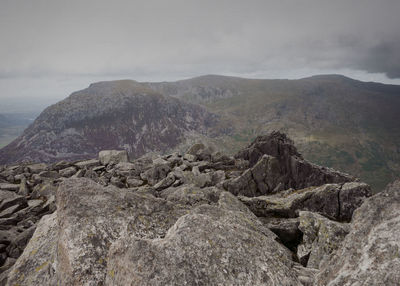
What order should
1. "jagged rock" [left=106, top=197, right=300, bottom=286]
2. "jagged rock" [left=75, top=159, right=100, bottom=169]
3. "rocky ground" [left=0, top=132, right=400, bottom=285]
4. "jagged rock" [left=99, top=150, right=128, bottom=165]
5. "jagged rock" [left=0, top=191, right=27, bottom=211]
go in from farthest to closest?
"jagged rock" [left=99, top=150, right=128, bottom=165]
"jagged rock" [left=75, top=159, right=100, bottom=169]
"jagged rock" [left=0, top=191, right=27, bottom=211]
"rocky ground" [left=0, top=132, right=400, bottom=285]
"jagged rock" [left=106, top=197, right=300, bottom=286]

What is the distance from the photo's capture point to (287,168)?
35.5 m

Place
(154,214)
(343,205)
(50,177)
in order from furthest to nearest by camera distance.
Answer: (50,177) → (343,205) → (154,214)

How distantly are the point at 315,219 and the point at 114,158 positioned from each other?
150ft

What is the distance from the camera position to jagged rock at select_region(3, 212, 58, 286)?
1009 centimetres

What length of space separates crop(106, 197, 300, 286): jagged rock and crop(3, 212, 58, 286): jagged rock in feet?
13.0

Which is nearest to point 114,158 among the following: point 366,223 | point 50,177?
point 50,177

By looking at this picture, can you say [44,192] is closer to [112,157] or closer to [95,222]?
[112,157]

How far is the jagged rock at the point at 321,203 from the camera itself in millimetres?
18531

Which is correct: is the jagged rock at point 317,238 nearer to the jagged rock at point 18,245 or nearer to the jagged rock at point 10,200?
the jagged rock at point 18,245

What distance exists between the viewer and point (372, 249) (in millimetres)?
7520

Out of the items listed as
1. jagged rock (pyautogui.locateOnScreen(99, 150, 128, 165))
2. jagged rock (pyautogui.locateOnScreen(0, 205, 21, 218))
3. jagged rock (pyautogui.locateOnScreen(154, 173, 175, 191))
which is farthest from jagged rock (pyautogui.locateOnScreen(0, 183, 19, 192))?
jagged rock (pyautogui.locateOnScreen(154, 173, 175, 191))

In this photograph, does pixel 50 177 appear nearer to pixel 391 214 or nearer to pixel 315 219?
pixel 315 219

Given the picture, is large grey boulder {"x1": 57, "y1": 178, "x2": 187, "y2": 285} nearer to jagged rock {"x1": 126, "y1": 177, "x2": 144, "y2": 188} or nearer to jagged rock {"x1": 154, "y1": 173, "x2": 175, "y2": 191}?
jagged rock {"x1": 154, "y1": 173, "x2": 175, "y2": 191}

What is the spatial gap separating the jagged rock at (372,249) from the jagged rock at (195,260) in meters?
1.73
